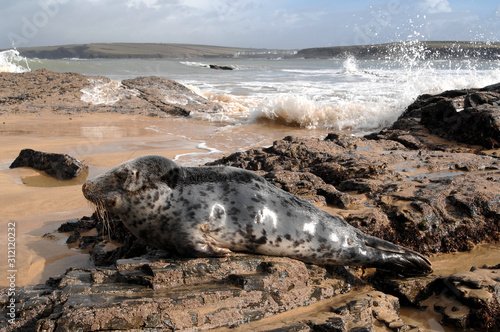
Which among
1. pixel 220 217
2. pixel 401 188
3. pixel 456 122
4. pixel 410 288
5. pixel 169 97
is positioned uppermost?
pixel 169 97

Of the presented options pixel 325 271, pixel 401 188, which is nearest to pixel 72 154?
pixel 401 188

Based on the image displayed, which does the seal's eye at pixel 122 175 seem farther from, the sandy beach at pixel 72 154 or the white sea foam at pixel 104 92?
the white sea foam at pixel 104 92

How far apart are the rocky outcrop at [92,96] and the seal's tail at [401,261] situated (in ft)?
36.3

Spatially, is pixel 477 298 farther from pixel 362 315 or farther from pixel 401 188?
pixel 401 188

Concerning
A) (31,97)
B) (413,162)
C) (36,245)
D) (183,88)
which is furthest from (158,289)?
(183,88)

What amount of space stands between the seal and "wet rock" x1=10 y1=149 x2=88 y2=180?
3.87 metres

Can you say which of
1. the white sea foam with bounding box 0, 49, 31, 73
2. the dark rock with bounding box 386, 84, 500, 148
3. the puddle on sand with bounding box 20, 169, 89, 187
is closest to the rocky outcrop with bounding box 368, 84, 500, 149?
the dark rock with bounding box 386, 84, 500, 148

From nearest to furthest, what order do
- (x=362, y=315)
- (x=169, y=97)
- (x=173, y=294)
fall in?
(x=173, y=294), (x=362, y=315), (x=169, y=97)

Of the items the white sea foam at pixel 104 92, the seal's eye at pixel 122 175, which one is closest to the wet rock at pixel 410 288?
the seal's eye at pixel 122 175

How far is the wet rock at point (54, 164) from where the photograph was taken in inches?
279

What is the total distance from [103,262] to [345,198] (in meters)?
2.54

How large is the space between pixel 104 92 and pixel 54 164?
28.3 ft

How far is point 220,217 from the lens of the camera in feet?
11.6

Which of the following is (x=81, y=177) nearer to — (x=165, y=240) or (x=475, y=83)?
(x=165, y=240)
